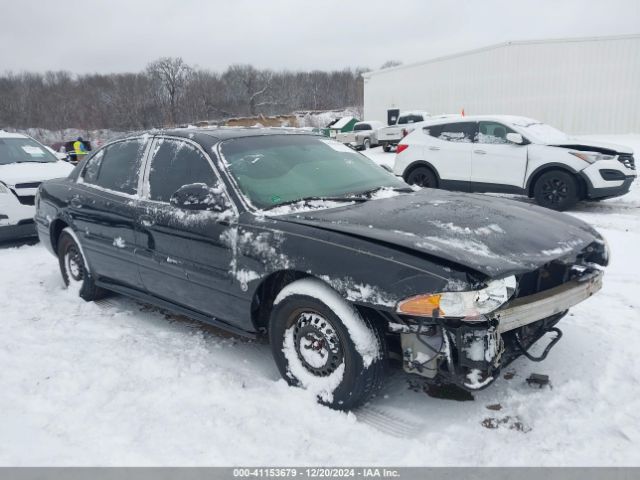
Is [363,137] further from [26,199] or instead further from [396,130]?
[26,199]

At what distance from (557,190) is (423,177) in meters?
2.46

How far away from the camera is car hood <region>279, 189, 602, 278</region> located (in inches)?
100.0

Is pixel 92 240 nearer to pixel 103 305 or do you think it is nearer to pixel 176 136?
pixel 103 305

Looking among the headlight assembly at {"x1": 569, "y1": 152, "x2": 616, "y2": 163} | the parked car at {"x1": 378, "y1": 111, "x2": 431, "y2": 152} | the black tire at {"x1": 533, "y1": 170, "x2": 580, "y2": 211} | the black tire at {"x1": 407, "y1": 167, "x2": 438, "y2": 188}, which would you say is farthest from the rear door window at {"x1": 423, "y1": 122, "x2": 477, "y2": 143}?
the parked car at {"x1": 378, "y1": 111, "x2": 431, "y2": 152}

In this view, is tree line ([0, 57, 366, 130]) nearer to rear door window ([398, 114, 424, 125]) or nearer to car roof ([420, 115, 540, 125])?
rear door window ([398, 114, 424, 125])

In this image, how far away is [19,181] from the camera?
23.7ft

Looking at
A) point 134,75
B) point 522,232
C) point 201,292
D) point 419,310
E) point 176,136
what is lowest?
point 201,292

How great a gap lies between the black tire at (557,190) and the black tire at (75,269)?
692 cm

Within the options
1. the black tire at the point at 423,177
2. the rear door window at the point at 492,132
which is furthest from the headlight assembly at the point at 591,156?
the black tire at the point at 423,177

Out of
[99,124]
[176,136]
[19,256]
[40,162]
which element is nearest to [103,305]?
[176,136]

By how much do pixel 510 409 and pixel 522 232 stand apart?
1013 mm

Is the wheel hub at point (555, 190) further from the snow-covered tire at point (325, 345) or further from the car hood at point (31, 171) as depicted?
the car hood at point (31, 171)

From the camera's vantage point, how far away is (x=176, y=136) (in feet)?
12.8

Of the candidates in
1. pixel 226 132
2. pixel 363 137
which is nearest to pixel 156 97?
pixel 363 137
